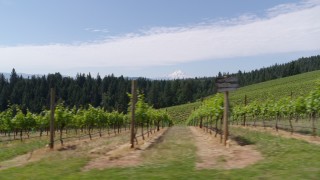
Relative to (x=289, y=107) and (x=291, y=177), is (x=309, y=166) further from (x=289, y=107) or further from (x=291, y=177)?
(x=289, y=107)

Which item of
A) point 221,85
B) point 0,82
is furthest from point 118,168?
point 0,82

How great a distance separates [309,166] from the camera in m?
12.6

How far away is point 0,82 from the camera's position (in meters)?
199

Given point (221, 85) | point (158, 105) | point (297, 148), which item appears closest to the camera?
point (297, 148)

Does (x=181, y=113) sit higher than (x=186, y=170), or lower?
higher

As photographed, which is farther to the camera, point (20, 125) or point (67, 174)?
point (20, 125)

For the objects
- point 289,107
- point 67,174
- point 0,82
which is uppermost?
point 0,82

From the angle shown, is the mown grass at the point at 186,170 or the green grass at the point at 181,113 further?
the green grass at the point at 181,113

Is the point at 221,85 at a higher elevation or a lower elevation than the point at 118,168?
higher

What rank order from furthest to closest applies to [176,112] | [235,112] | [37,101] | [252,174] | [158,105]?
[158,105]
[37,101]
[176,112]
[235,112]
[252,174]

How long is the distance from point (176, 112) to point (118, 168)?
134706 millimetres

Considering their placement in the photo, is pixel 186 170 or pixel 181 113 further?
pixel 181 113

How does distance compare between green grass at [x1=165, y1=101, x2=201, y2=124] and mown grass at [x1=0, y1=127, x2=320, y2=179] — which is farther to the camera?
green grass at [x1=165, y1=101, x2=201, y2=124]

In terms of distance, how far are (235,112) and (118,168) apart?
4965 centimetres
